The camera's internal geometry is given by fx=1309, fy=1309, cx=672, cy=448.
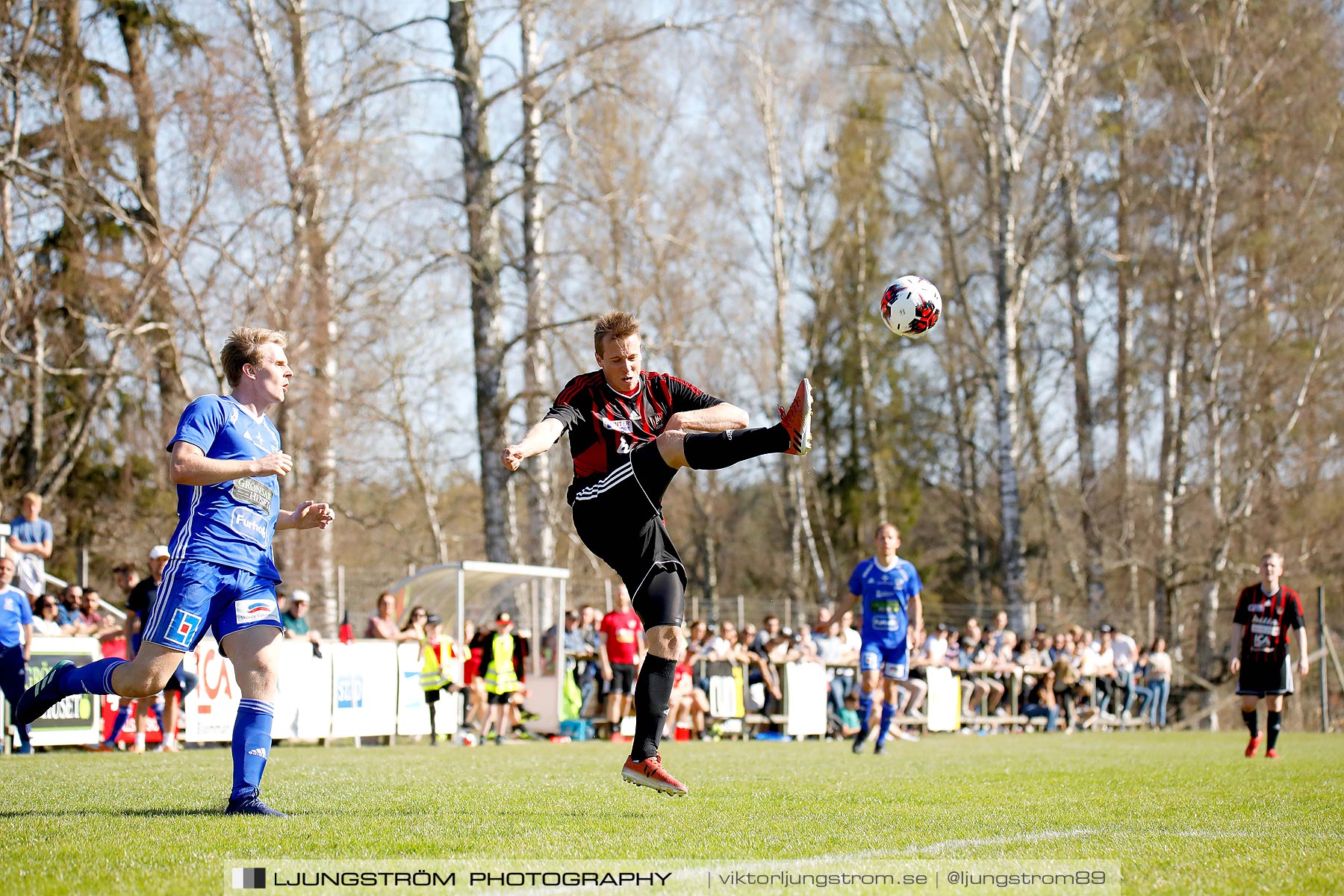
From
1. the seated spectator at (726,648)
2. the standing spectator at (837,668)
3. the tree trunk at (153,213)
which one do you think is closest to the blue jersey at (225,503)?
the tree trunk at (153,213)

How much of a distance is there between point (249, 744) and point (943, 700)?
17250 mm

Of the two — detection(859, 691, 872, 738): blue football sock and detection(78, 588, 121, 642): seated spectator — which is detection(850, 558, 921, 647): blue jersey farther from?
detection(78, 588, 121, 642): seated spectator

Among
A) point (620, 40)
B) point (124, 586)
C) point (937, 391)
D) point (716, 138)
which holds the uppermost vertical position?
point (716, 138)

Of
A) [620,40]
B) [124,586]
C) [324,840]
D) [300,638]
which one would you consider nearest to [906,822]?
[324,840]

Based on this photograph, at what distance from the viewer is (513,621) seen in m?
20.5

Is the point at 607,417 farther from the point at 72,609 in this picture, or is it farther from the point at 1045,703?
the point at 1045,703

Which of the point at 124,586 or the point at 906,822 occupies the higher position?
the point at 124,586

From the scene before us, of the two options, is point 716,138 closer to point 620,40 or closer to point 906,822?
point 620,40

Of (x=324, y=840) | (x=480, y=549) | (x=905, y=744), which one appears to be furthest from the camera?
(x=480, y=549)

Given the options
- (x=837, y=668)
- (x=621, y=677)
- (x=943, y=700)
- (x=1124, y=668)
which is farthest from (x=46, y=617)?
(x=1124, y=668)

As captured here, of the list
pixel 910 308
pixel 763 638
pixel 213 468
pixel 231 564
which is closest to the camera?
pixel 213 468

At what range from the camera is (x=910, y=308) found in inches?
304

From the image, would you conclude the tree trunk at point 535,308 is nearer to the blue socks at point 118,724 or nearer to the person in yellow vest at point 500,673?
the person in yellow vest at point 500,673

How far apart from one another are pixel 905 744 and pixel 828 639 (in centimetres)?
507
